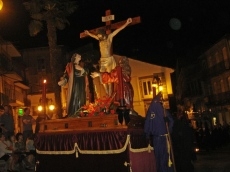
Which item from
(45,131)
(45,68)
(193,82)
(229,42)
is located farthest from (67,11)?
(193,82)

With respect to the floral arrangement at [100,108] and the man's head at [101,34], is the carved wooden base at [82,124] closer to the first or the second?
the floral arrangement at [100,108]

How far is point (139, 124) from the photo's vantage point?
882 centimetres

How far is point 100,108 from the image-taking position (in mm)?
8664

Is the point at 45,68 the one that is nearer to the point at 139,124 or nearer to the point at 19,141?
the point at 19,141

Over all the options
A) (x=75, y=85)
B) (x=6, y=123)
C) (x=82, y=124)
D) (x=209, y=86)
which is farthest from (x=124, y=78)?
(x=209, y=86)

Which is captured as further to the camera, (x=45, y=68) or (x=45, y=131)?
(x=45, y=68)

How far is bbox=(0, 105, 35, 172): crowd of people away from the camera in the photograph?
36.4 feet

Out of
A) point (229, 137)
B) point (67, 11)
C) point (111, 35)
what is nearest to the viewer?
point (111, 35)

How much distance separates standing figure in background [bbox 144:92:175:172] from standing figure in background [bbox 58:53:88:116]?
229cm

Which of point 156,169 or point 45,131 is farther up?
point 45,131

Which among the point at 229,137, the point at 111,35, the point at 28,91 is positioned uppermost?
the point at 28,91

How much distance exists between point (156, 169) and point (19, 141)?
621 cm

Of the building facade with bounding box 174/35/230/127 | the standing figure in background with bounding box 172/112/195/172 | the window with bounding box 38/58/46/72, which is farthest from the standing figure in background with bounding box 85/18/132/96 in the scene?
the building facade with bounding box 174/35/230/127

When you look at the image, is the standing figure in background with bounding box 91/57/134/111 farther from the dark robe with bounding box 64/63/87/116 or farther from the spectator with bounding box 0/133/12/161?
the spectator with bounding box 0/133/12/161
